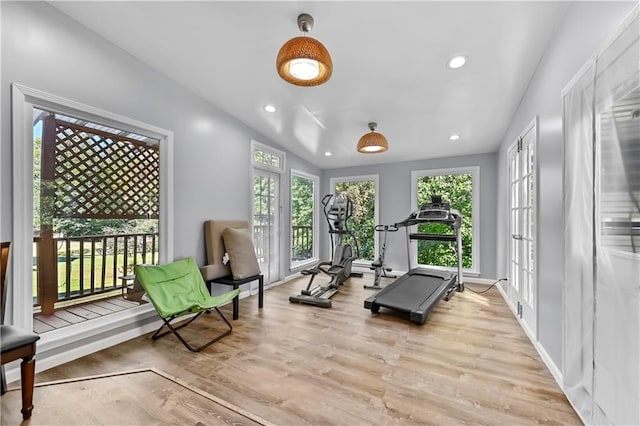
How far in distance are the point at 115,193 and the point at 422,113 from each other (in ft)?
12.1

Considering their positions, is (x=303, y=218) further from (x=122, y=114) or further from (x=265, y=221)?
(x=122, y=114)

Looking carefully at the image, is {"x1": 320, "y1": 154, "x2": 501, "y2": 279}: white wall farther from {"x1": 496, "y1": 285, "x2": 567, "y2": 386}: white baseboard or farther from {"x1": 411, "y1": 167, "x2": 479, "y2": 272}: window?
{"x1": 496, "y1": 285, "x2": 567, "y2": 386}: white baseboard

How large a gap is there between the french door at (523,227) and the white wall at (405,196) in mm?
1249

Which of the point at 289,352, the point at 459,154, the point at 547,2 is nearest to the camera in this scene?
the point at 547,2

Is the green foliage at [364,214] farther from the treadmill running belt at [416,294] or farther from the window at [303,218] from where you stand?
the treadmill running belt at [416,294]

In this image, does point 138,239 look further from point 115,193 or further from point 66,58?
point 66,58

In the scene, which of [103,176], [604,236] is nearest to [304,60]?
[604,236]

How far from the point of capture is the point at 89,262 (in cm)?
267

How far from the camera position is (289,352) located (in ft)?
8.09

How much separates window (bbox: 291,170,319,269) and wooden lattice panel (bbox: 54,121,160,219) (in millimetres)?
2725

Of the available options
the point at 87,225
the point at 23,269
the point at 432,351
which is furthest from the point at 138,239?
the point at 432,351

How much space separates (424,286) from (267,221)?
2.76m

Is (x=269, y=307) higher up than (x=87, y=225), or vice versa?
(x=87, y=225)

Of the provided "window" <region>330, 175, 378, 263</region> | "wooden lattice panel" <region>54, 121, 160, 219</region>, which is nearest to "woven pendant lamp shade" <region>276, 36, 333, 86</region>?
"wooden lattice panel" <region>54, 121, 160, 219</region>
